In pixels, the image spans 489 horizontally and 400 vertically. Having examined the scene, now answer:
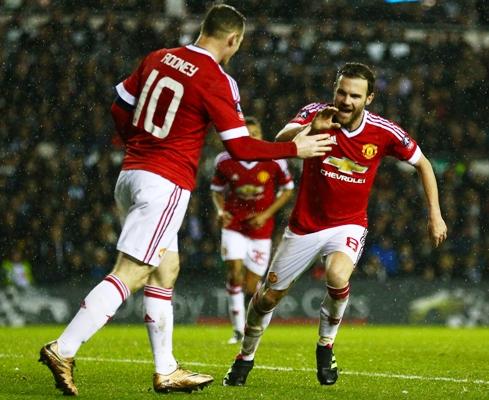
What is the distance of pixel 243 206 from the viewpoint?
12.2 metres

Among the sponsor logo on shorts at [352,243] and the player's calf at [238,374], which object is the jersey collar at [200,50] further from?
the player's calf at [238,374]

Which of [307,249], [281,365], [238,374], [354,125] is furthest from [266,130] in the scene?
[238,374]

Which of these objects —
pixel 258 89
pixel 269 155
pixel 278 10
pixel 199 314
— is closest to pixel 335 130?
pixel 269 155

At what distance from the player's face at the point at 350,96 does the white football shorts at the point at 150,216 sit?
161 cm

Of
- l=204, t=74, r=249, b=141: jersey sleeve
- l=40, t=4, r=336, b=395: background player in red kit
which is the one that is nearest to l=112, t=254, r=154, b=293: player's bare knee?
l=40, t=4, r=336, b=395: background player in red kit

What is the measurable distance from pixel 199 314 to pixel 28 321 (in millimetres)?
2600

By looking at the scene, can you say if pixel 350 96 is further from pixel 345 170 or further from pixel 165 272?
pixel 165 272

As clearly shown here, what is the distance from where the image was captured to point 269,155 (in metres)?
5.87

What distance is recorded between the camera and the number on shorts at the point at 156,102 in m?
5.86

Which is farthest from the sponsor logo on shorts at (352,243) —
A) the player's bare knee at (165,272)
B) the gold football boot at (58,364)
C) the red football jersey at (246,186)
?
the red football jersey at (246,186)

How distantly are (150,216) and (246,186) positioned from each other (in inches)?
253

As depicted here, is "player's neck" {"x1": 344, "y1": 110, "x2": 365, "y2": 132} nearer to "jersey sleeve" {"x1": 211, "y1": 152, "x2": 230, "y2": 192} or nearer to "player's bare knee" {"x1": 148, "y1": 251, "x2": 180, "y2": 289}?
"player's bare knee" {"x1": 148, "y1": 251, "x2": 180, "y2": 289}

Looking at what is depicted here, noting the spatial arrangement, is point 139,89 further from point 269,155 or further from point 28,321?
point 28,321

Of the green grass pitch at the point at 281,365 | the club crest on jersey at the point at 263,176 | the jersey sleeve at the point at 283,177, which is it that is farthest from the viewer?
the club crest on jersey at the point at 263,176
